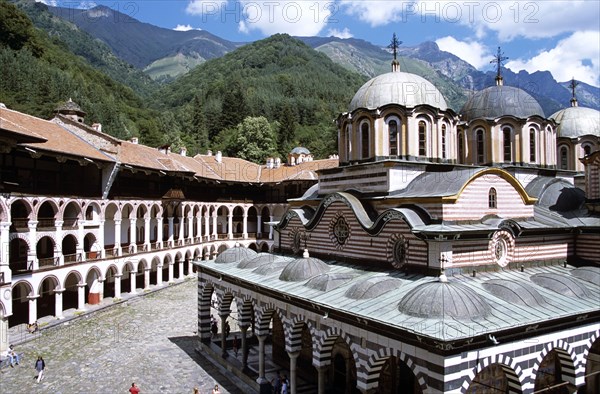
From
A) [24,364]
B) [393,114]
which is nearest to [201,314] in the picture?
[24,364]

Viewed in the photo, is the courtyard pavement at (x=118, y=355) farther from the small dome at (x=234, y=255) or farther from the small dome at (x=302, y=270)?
the small dome at (x=302, y=270)

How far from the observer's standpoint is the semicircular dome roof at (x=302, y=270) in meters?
16.6

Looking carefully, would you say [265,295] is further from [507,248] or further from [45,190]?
[45,190]

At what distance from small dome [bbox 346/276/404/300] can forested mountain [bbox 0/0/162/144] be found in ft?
130

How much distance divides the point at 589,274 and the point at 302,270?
919cm

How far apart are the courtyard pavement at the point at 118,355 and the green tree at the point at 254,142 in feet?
138

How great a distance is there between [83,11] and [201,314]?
208079 mm

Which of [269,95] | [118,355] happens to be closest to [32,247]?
[118,355]

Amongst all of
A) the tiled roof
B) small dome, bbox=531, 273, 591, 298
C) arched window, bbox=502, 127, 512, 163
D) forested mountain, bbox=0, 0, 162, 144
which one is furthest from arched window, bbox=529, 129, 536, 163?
forested mountain, bbox=0, 0, 162, 144

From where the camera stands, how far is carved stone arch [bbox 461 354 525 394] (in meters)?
10.5

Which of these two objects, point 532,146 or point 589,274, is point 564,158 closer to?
point 532,146

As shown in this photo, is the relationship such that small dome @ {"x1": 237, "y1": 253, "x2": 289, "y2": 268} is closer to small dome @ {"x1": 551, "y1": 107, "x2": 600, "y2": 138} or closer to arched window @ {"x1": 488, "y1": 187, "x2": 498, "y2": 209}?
arched window @ {"x1": 488, "y1": 187, "x2": 498, "y2": 209}

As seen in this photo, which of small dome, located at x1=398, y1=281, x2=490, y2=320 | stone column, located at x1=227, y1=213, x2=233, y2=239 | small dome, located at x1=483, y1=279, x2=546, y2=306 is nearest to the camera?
small dome, located at x1=398, y1=281, x2=490, y2=320

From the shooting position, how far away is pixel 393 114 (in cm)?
1939
